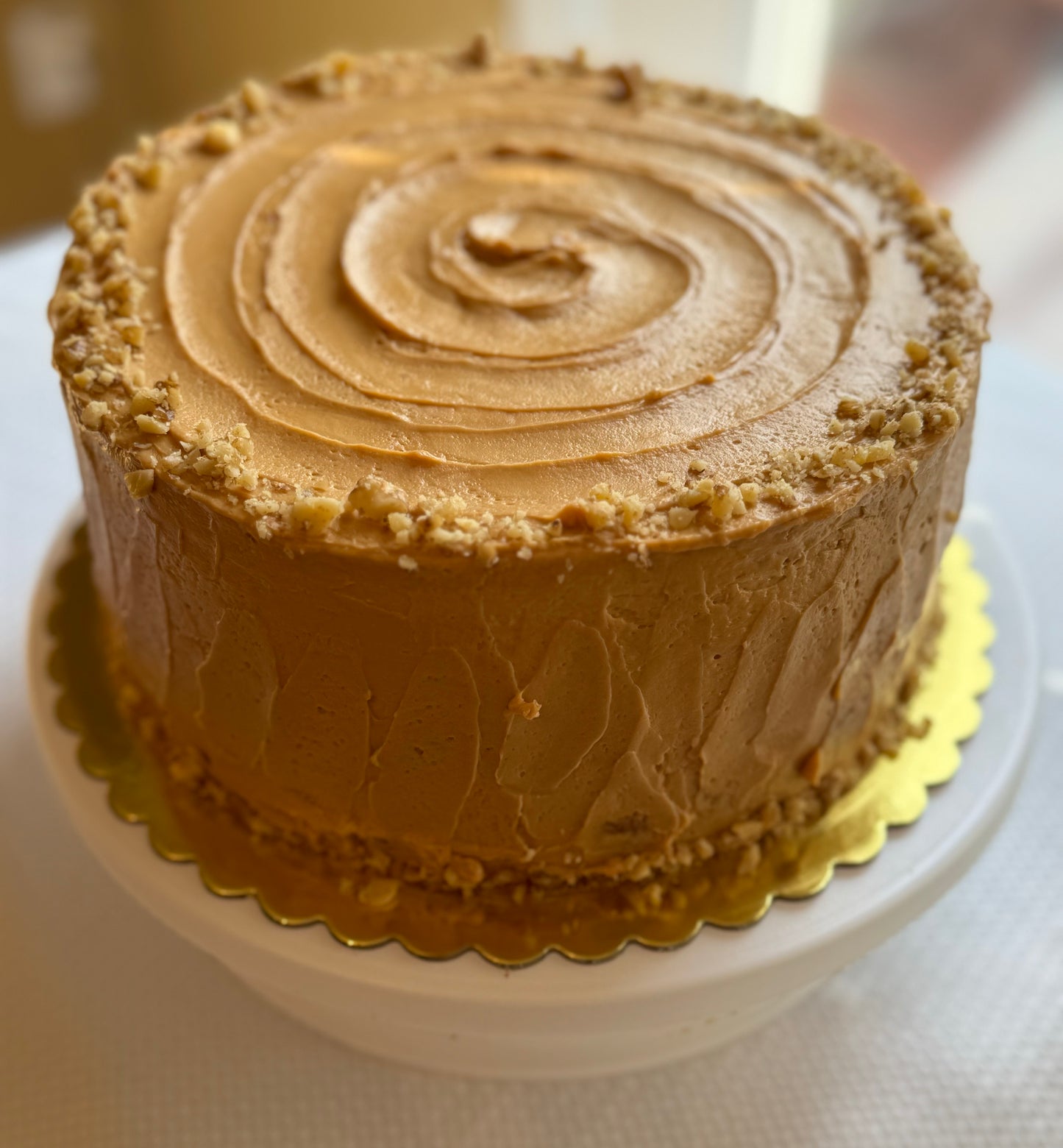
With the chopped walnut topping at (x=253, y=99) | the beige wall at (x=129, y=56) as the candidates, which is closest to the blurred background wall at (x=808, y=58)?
the beige wall at (x=129, y=56)

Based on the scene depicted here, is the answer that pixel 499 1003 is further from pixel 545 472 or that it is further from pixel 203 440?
pixel 203 440

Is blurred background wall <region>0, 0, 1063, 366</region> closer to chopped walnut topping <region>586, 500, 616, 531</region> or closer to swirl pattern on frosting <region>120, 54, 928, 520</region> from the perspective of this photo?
swirl pattern on frosting <region>120, 54, 928, 520</region>

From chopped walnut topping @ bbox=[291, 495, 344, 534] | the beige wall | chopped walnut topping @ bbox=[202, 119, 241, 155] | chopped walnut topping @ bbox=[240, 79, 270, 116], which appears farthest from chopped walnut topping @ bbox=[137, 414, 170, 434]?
the beige wall

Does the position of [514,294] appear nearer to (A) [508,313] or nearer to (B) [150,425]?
(A) [508,313]

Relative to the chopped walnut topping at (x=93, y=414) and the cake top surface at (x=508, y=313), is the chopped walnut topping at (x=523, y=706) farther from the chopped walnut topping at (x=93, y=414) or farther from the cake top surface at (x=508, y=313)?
the chopped walnut topping at (x=93, y=414)

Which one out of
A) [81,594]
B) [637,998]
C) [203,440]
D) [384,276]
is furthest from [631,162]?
[637,998]

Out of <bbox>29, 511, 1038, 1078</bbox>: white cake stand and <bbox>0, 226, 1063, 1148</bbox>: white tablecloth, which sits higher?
<bbox>29, 511, 1038, 1078</bbox>: white cake stand
